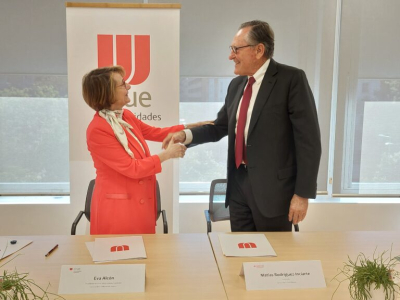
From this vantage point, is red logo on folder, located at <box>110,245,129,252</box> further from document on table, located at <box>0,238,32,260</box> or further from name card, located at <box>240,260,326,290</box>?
name card, located at <box>240,260,326,290</box>

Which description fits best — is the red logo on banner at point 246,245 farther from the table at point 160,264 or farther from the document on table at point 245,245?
the table at point 160,264

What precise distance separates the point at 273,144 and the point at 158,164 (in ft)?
2.32

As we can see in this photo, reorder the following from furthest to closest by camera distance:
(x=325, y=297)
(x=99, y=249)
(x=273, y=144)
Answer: (x=273, y=144) → (x=99, y=249) → (x=325, y=297)

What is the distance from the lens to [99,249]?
1956 mm

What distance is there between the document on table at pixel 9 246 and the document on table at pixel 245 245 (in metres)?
1.03

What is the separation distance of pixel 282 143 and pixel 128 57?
1665 millimetres

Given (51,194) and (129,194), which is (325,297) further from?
(51,194)

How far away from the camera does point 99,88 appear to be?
8.09 feet

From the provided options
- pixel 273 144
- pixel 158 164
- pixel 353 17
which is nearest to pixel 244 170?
pixel 273 144

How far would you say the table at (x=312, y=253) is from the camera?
1.59 m

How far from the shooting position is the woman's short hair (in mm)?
2467

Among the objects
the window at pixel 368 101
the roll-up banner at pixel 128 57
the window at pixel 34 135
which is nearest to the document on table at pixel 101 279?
the roll-up banner at pixel 128 57

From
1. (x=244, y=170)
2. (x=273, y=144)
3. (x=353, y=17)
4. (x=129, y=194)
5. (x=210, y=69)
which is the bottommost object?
(x=129, y=194)

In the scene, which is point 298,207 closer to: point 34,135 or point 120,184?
point 120,184
